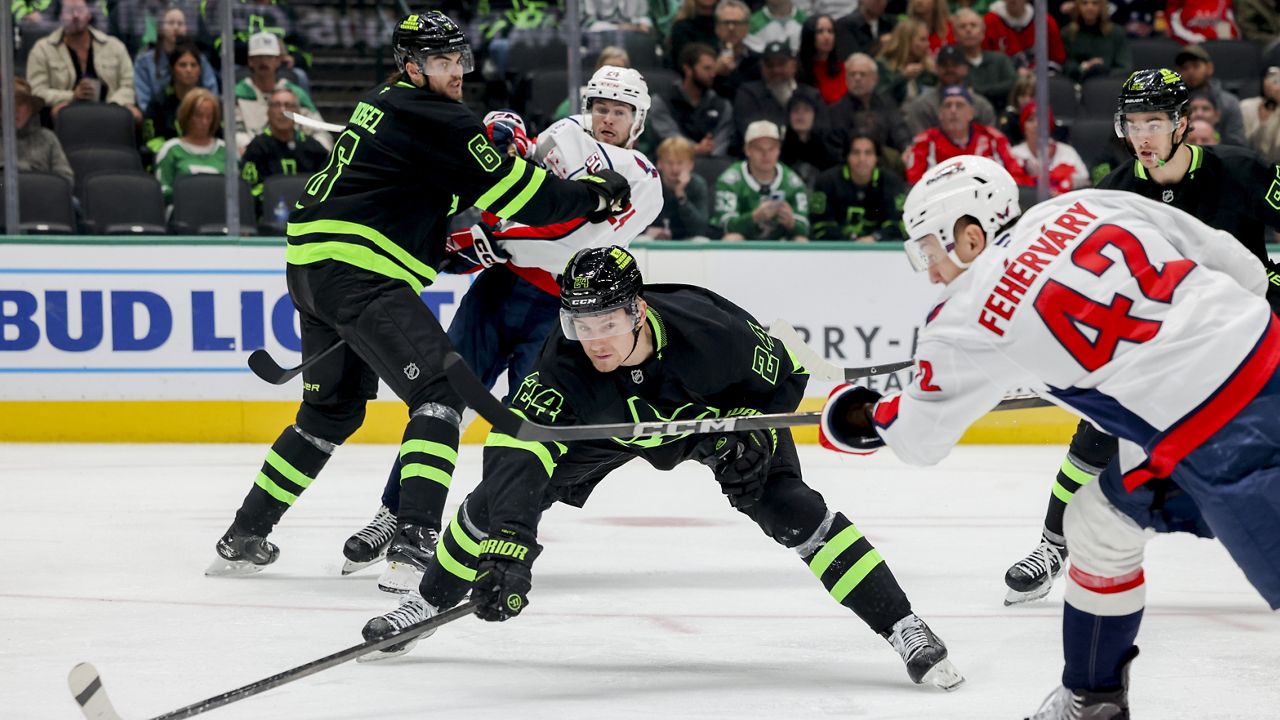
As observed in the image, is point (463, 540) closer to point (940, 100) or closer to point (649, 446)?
point (649, 446)

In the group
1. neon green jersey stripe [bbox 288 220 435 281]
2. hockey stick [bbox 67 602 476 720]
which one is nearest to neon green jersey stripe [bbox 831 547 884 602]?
hockey stick [bbox 67 602 476 720]

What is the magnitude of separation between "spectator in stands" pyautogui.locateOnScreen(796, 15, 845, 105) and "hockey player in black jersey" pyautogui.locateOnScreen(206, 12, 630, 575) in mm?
3115

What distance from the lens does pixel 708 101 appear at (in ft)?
22.6

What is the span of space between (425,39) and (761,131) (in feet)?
10.2

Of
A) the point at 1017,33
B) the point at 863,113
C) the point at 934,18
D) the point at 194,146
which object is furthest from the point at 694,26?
the point at 194,146

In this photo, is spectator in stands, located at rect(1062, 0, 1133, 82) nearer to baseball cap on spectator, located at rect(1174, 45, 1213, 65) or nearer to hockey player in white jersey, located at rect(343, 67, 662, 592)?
baseball cap on spectator, located at rect(1174, 45, 1213, 65)

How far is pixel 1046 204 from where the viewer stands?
2383mm

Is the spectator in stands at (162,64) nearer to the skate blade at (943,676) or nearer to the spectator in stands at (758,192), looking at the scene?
the spectator in stands at (758,192)

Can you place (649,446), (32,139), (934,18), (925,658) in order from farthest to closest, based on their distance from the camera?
1. (934,18)
2. (32,139)
3. (649,446)
4. (925,658)

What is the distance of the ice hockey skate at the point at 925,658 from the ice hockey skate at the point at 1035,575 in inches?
32.5

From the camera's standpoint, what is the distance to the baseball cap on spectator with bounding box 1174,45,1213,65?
7.12 meters

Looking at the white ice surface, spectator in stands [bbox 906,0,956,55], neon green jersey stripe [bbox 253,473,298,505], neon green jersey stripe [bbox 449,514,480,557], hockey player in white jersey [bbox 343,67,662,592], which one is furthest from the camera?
spectator in stands [bbox 906,0,956,55]

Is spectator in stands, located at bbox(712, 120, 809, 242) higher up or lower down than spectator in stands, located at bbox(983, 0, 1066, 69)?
lower down

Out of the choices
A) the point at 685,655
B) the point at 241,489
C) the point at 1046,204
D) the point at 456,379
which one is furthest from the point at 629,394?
the point at 241,489
